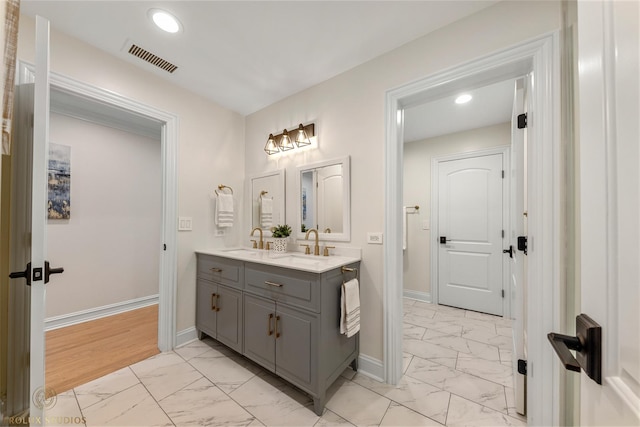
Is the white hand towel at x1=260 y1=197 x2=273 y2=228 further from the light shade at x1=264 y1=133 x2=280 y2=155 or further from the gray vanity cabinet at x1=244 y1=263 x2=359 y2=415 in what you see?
A: the gray vanity cabinet at x1=244 y1=263 x2=359 y2=415

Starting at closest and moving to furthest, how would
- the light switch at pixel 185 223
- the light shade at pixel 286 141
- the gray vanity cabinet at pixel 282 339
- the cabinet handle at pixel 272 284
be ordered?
the gray vanity cabinet at pixel 282 339
the cabinet handle at pixel 272 284
the light switch at pixel 185 223
the light shade at pixel 286 141

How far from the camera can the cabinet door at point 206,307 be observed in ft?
7.23

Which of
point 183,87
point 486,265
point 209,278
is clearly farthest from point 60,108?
point 486,265

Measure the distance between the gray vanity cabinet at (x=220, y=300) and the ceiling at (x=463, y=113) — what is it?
7.94 feet

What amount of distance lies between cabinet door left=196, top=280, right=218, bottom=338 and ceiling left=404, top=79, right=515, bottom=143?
2716 millimetres

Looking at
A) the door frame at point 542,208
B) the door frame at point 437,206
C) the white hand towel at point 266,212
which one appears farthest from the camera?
the door frame at point 437,206

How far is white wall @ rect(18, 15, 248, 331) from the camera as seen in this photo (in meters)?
1.81

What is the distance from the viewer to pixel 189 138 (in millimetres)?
2418

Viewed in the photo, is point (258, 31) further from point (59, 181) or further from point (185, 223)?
point (59, 181)

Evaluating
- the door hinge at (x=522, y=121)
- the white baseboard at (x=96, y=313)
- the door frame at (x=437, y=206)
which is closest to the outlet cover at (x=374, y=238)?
the door hinge at (x=522, y=121)

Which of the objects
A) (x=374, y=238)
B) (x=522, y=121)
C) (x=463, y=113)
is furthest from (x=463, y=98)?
(x=374, y=238)

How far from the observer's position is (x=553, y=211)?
4.04ft

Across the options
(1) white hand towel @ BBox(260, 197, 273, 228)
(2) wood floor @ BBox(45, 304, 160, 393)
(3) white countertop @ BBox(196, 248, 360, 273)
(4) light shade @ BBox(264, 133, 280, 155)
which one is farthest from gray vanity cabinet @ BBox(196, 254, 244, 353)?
(4) light shade @ BBox(264, 133, 280, 155)

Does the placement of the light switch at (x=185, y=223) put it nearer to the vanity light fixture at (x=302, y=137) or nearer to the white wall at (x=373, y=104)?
the white wall at (x=373, y=104)
